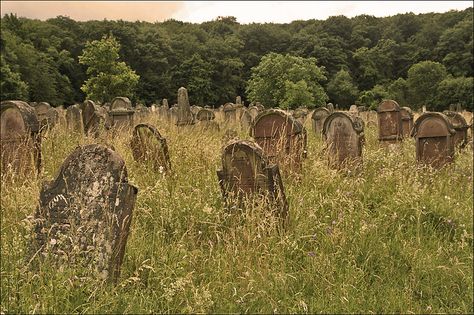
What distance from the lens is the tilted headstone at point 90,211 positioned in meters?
3.68

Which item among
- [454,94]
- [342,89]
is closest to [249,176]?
[342,89]

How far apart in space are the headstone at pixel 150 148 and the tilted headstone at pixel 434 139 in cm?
493

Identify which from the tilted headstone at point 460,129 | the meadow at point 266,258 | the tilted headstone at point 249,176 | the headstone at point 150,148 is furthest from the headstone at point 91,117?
the tilted headstone at point 460,129

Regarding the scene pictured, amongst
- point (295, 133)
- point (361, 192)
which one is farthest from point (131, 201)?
point (295, 133)

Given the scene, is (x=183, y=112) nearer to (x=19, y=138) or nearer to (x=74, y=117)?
(x=74, y=117)

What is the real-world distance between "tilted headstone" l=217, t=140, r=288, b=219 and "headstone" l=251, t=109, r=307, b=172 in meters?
1.82

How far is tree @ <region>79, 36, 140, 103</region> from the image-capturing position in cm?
4184

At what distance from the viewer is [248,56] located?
171 feet

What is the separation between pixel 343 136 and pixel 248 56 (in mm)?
44605

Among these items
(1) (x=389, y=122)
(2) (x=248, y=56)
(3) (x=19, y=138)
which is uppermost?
(2) (x=248, y=56)

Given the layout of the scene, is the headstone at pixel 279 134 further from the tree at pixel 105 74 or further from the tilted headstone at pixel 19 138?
the tree at pixel 105 74

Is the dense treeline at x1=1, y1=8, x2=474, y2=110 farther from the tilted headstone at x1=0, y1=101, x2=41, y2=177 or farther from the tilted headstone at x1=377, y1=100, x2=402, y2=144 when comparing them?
the tilted headstone at x1=0, y1=101, x2=41, y2=177

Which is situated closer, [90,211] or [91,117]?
[90,211]

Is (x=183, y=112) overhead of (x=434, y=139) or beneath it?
overhead
